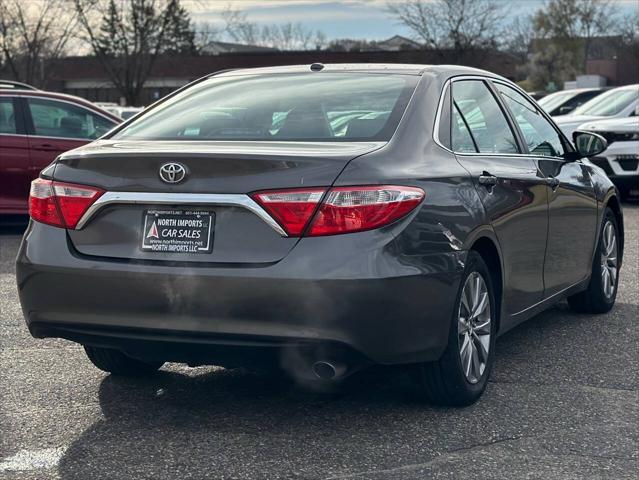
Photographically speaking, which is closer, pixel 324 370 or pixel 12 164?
pixel 324 370

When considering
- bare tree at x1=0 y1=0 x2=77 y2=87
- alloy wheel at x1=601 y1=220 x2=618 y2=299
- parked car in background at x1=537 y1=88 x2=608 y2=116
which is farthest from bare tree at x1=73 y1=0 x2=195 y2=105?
alloy wheel at x1=601 y1=220 x2=618 y2=299

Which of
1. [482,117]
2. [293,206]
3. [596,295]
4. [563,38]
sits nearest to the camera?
[293,206]

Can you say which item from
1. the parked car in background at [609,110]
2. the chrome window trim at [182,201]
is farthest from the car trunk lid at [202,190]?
the parked car in background at [609,110]

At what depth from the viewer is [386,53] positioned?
6894 centimetres

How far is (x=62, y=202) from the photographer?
178 inches

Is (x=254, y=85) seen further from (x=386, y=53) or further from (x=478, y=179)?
(x=386, y=53)

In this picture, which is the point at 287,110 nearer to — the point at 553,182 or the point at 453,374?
the point at 453,374

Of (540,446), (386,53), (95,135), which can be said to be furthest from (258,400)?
(386,53)

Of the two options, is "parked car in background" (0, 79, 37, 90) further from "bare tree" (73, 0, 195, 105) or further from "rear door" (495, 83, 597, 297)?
"bare tree" (73, 0, 195, 105)

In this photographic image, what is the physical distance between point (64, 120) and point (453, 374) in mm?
8488

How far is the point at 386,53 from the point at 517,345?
210 ft

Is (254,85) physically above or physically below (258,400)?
above

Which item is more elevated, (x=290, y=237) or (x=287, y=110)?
(x=287, y=110)

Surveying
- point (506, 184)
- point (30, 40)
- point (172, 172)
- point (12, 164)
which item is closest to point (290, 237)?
point (172, 172)
